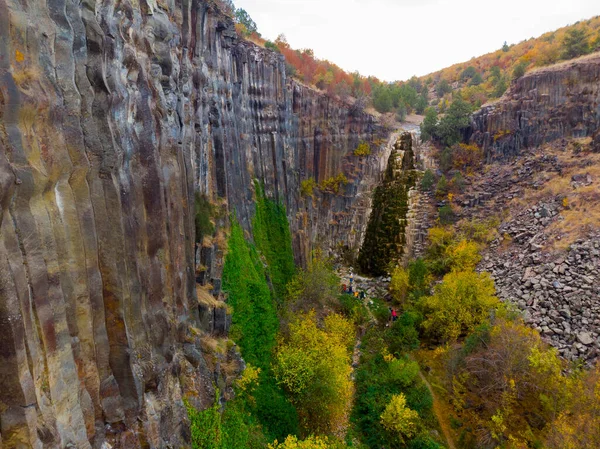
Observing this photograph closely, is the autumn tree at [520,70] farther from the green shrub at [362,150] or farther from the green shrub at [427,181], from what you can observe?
the green shrub at [362,150]

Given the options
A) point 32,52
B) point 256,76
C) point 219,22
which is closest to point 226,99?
point 219,22

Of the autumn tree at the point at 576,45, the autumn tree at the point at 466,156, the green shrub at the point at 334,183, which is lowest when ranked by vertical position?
the green shrub at the point at 334,183

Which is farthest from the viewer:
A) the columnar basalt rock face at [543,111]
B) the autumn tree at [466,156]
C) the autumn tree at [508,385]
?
the autumn tree at [466,156]

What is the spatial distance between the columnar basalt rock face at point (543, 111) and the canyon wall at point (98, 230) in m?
35.8

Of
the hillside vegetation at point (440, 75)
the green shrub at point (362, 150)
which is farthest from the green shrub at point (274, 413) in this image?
the green shrub at point (362, 150)

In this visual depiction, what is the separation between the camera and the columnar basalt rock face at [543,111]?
36.8 m

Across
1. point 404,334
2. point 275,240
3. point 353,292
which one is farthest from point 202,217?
point 353,292

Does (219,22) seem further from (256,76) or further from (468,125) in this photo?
(468,125)

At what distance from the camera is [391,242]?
40062 millimetres

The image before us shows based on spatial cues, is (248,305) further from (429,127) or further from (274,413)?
(429,127)

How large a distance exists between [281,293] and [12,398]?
22.3 meters

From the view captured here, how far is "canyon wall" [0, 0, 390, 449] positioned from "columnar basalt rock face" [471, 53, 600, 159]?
3580cm

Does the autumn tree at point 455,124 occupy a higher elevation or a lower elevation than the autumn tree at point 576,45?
lower

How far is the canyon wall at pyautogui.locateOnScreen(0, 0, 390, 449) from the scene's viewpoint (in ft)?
23.4
